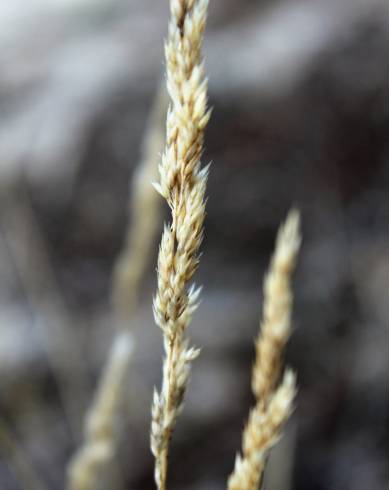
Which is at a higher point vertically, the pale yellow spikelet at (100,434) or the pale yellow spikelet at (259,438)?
the pale yellow spikelet at (259,438)

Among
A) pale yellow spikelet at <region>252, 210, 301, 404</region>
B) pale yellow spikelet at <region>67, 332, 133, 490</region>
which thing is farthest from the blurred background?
pale yellow spikelet at <region>252, 210, 301, 404</region>

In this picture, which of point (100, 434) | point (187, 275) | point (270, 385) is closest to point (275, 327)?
point (270, 385)

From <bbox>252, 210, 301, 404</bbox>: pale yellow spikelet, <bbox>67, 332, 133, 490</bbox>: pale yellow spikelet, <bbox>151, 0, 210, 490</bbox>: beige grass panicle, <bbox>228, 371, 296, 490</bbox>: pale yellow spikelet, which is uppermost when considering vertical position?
<bbox>151, 0, 210, 490</bbox>: beige grass panicle

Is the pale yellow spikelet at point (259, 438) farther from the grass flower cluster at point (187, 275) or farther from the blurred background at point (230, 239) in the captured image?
the blurred background at point (230, 239)

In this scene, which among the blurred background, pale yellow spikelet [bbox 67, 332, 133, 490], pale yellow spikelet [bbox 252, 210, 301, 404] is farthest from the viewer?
the blurred background

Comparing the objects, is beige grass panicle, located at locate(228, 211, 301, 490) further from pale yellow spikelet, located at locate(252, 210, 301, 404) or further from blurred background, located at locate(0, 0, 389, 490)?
blurred background, located at locate(0, 0, 389, 490)

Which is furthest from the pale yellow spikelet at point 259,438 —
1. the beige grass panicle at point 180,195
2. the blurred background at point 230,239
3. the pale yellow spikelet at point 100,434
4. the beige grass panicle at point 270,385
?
the blurred background at point 230,239
